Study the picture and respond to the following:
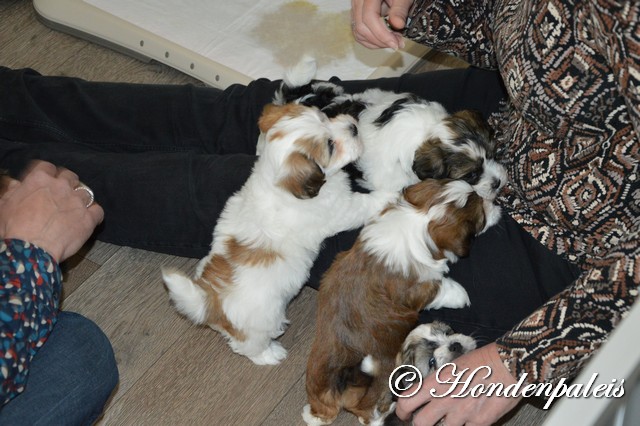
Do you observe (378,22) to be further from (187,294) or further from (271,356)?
(271,356)

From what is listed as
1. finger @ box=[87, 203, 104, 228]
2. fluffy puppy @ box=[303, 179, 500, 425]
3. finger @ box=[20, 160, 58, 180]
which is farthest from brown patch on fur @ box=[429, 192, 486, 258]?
finger @ box=[20, 160, 58, 180]

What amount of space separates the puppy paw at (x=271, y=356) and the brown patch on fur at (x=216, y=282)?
1.02 ft

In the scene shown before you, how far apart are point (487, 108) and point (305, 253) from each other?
698 millimetres

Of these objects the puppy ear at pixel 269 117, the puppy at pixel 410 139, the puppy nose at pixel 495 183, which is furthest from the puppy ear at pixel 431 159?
the puppy ear at pixel 269 117

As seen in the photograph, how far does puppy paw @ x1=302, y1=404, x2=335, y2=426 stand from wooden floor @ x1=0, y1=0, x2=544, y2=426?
0.07 m

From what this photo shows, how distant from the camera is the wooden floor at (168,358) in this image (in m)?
2.26

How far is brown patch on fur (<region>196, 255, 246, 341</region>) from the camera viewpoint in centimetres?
199

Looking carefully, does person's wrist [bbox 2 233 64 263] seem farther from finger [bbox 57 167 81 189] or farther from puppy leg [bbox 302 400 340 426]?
puppy leg [bbox 302 400 340 426]

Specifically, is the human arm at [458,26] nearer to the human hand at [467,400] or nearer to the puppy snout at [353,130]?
the puppy snout at [353,130]

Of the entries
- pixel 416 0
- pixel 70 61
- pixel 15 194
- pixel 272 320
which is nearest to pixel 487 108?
pixel 416 0

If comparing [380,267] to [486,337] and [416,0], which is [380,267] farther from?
[416,0]

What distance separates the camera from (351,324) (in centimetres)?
189

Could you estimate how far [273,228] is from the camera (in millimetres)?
2057

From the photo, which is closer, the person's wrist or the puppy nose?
the person's wrist
